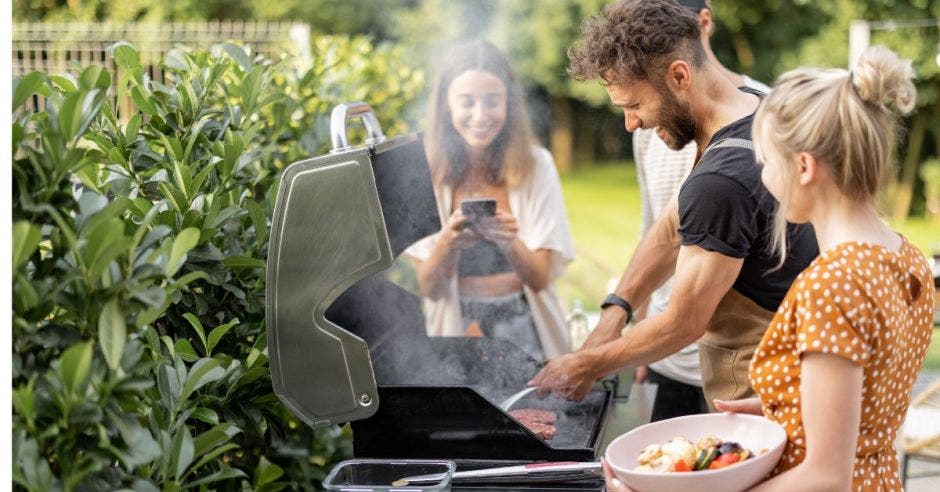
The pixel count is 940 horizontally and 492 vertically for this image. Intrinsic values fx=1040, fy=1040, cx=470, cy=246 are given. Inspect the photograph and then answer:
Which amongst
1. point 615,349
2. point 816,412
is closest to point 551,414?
point 615,349

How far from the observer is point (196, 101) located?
7.93 ft

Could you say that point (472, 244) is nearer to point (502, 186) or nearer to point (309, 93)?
point (502, 186)

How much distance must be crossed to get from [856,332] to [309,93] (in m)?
2.79

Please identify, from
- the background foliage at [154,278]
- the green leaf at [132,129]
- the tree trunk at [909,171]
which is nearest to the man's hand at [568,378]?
the background foliage at [154,278]

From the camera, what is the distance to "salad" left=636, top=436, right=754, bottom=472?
66.2 inches

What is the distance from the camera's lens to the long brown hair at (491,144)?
3.57m

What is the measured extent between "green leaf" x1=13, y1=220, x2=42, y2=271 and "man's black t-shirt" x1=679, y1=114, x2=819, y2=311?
129 cm

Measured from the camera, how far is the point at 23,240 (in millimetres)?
1414

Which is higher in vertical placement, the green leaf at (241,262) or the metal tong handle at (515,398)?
the green leaf at (241,262)

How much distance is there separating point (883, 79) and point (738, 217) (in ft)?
1.90

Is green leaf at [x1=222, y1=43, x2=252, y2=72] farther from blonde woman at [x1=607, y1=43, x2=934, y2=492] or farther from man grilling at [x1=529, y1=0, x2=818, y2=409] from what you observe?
blonde woman at [x1=607, y1=43, x2=934, y2=492]

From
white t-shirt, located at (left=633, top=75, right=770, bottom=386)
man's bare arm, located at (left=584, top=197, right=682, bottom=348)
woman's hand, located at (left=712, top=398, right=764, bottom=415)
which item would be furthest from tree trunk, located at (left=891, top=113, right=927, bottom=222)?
woman's hand, located at (left=712, top=398, right=764, bottom=415)

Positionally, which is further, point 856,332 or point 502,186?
point 502,186

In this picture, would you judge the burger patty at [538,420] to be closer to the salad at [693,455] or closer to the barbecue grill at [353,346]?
the barbecue grill at [353,346]
